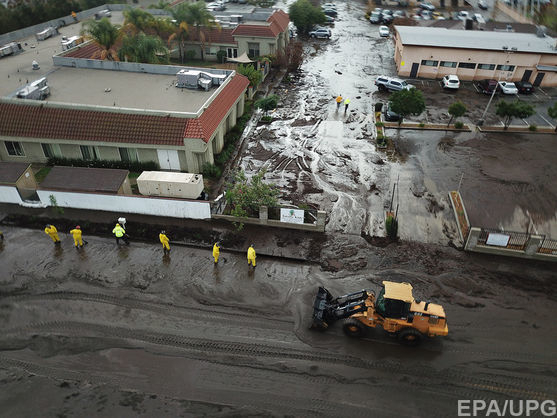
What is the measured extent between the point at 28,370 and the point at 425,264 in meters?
17.3

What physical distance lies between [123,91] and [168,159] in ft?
26.5

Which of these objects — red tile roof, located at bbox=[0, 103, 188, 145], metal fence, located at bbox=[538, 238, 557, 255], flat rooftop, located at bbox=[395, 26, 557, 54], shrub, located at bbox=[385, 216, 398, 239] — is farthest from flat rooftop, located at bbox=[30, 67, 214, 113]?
flat rooftop, located at bbox=[395, 26, 557, 54]

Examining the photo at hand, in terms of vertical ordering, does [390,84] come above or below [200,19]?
below

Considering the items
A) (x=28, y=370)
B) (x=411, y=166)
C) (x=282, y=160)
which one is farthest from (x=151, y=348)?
(x=411, y=166)

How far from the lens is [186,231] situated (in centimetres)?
2105

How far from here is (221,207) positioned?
880 inches

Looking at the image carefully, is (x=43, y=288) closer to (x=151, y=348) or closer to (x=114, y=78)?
(x=151, y=348)

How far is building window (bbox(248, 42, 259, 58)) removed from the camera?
44.6 m

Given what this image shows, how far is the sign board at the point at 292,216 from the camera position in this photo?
20.7 metres

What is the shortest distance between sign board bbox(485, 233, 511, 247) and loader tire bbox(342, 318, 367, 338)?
28.7ft

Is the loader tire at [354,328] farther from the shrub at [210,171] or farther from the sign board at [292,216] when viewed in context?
the shrub at [210,171]

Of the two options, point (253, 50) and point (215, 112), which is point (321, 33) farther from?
point (215, 112)

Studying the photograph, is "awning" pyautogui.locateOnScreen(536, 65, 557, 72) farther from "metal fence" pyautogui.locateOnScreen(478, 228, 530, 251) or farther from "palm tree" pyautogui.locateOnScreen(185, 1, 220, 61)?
"palm tree" pyautogui.locateOnScreen(185, 1, 220, 61)

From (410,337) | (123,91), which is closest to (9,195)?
(123,91)
